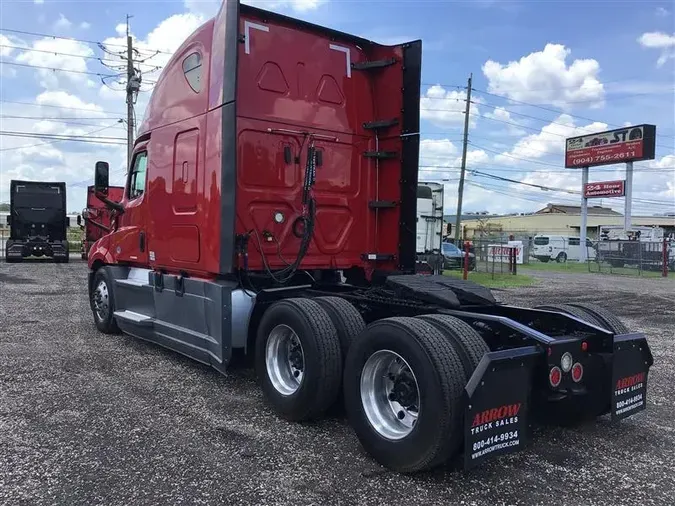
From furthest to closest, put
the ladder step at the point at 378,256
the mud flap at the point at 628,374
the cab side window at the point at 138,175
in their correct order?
1. the cab side window at the point at 138,175
2. the ladder step at the point at 378,256
3. the mud flap at the point at 628,374

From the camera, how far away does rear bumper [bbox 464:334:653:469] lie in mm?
3438

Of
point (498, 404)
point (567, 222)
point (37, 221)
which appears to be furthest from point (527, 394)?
point (567, 222)

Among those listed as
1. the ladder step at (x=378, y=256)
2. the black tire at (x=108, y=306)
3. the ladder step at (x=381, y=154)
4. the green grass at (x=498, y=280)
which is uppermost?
the ladder step at (x=381, y=154)

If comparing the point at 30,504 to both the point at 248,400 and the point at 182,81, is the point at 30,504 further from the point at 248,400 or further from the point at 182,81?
the point at 182,81

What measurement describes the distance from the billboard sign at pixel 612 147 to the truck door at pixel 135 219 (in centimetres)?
3859

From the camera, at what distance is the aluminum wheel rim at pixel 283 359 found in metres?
5.03

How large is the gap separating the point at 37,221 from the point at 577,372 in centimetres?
2464

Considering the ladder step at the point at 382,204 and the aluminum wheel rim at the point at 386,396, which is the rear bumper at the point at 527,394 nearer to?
the aluminum wheel rim at the point at 386,396

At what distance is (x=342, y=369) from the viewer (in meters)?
4.62

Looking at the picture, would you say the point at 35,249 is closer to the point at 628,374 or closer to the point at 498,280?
the point at 498,280

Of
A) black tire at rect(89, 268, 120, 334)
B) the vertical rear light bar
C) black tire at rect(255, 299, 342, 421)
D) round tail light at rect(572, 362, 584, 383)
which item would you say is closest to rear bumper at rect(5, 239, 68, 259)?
black tire at rect(89, 268, 120, 334)

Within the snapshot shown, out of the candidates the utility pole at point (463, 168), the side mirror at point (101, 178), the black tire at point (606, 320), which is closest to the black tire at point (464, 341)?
the black tire at point (606, 320)

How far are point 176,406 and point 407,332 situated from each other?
2.52m

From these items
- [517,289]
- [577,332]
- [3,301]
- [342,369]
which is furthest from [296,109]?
[517,289]
